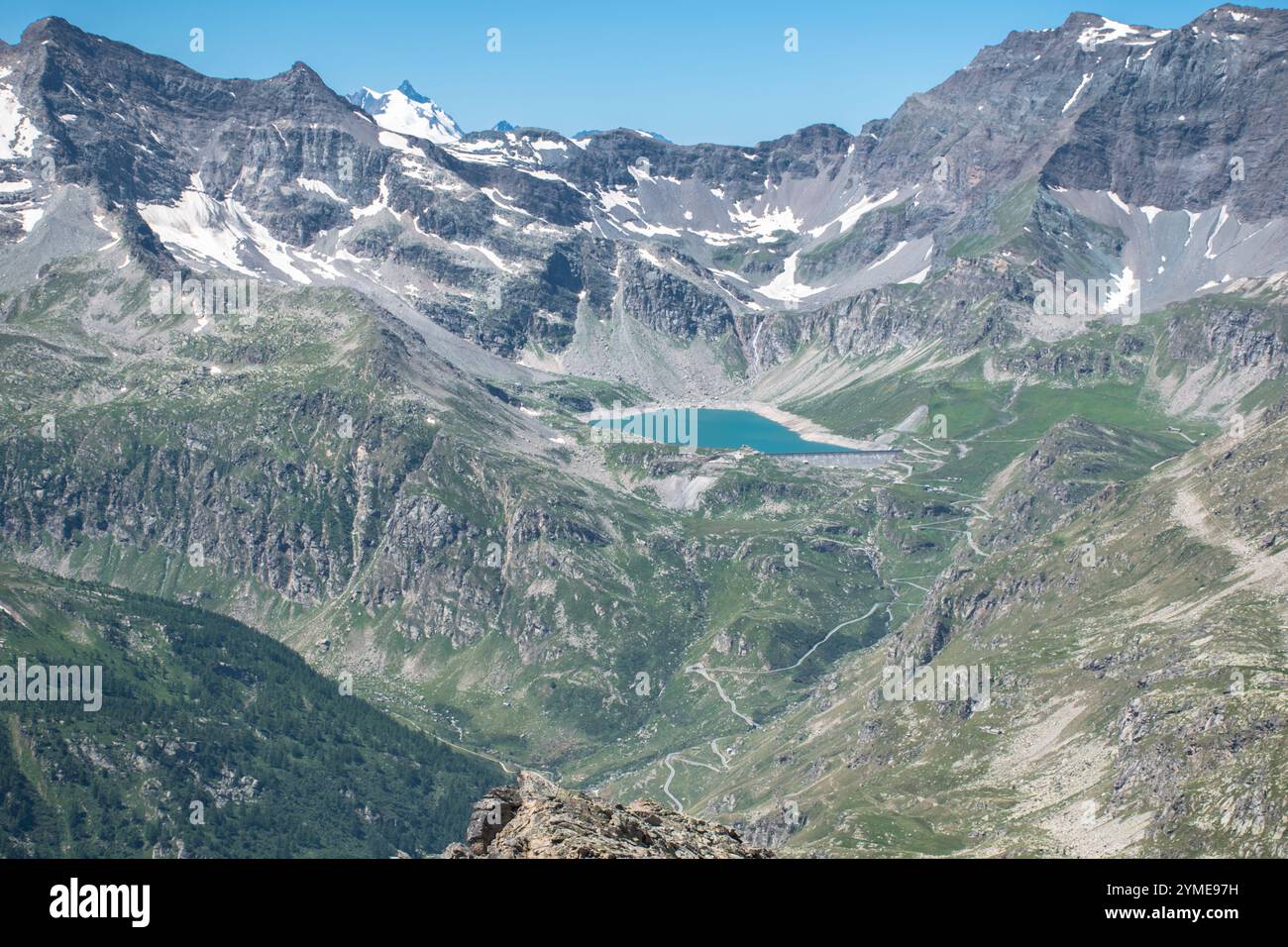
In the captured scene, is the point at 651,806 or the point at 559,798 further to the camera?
the point at 651,806
